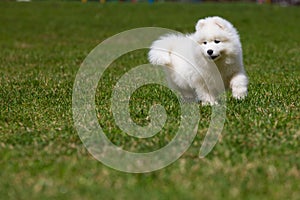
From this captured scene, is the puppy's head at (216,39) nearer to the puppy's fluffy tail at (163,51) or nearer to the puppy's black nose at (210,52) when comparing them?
the puppy's black nose at (210,52)

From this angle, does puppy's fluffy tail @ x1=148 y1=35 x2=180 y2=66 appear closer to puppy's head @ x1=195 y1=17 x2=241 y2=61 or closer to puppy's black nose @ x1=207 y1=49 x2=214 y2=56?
puppy's head @ x1=195 y1=17 x2=241 y2=61

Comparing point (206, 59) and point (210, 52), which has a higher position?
point (210, 52)

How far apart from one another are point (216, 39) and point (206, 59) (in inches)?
12.0

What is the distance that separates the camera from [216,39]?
726 centimetres

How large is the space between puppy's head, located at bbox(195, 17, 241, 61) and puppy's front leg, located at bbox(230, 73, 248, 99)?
34cm

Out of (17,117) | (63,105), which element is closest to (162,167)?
(17,117)

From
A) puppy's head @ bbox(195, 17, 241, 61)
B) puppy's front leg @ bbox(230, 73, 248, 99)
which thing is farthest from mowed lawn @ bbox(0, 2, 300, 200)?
puppy's head @ bbox(195, 17, 241, 61)

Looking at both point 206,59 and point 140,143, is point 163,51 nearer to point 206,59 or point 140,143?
point 206,59

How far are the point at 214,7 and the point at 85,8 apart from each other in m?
6.71

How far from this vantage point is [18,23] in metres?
25.2

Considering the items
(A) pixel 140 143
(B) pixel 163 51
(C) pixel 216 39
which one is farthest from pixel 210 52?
(A) pixel 140 143

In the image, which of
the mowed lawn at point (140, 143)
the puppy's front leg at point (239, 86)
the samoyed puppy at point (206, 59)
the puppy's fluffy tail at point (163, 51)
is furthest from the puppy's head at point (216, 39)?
the mowed lawn at point (140, 143)

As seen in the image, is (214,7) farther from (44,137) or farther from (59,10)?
(44,137)

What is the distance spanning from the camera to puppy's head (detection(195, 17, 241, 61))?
7227mm
